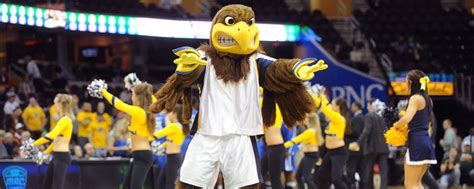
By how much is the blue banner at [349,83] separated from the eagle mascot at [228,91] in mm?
14163

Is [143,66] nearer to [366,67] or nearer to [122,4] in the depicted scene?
[122,4]

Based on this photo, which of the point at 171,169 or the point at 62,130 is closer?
the point at 62,130

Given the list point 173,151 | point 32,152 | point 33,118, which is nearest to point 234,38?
point 32,152

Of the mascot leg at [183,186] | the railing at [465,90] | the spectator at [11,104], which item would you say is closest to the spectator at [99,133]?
the spectator at [11,104]

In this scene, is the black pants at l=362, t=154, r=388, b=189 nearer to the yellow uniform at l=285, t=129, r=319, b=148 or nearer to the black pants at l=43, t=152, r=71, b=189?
the yellow uniform at l=285, t=129, r=319, b=148

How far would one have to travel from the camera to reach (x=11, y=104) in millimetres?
18250

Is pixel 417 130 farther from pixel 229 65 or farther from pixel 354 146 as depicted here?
pixel 354 146

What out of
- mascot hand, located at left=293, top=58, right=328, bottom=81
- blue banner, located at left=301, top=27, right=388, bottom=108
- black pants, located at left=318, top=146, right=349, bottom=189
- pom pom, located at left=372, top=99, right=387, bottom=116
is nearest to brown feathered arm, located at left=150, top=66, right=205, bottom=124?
mascot hand, located at left=293, top=58, right=328, bottom=81

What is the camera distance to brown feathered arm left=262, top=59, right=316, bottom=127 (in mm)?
6887

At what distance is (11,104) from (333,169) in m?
7.62

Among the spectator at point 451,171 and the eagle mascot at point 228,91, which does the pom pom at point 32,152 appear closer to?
the eagle mascot at point 228,91

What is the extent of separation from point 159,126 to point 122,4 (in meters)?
5.93

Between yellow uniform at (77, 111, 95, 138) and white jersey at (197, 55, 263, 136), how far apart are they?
1137 cm

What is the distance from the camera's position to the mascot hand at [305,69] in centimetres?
671
